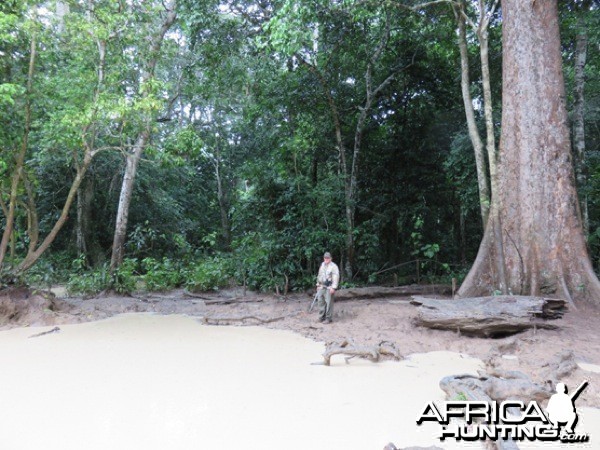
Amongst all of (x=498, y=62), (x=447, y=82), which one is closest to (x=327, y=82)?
(x=447, y=82)

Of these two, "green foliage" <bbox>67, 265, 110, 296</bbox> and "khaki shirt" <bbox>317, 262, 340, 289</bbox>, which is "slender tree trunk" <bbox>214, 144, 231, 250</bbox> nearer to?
"green foliage" <bbox>67, 265, 110, 296</bbox>

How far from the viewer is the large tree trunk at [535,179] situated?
311 inches

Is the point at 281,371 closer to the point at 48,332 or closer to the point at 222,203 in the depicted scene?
the point at 48,332

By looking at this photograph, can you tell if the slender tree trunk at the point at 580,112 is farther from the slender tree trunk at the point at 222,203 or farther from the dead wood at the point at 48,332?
the slender tree trunk at the point at 222,203

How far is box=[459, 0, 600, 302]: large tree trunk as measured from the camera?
789 cm

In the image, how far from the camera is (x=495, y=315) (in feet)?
21.6

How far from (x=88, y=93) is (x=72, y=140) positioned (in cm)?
134

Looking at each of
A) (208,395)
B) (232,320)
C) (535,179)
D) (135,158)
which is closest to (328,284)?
(232,320)

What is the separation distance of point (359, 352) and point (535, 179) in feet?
17.1

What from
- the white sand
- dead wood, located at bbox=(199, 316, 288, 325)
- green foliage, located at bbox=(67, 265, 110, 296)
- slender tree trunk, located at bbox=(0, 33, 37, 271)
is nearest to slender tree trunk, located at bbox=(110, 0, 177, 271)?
green foliage, located at bbox=(67, 265, 110, 296)

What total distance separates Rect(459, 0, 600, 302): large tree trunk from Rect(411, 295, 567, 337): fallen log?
119 centimetres

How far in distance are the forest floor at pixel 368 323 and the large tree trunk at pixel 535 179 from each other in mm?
895

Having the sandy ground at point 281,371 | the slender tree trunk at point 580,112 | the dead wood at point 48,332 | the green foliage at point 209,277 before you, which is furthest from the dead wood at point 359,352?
the green foliage at point 209,277

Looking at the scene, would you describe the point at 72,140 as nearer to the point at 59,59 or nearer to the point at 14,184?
the point at 14,184
